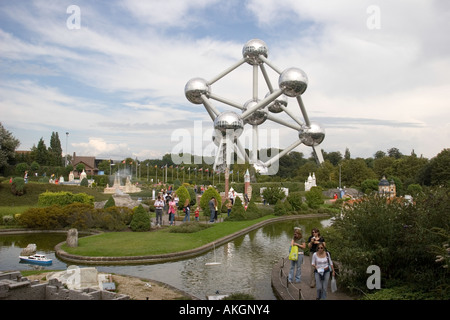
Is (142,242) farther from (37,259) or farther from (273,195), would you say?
(273,195)

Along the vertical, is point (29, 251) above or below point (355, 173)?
below

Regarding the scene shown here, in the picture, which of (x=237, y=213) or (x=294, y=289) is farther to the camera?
(x=237, y=213)

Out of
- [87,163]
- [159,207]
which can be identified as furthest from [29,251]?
[87,163]

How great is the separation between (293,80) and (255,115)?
7455 mm

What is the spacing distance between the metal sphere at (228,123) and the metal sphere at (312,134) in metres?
9.32

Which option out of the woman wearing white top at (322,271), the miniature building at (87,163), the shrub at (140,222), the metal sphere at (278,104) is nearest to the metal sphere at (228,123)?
the metal sphere at (278,104)

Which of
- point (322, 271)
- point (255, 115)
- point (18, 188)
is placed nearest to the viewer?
point (322, 271)

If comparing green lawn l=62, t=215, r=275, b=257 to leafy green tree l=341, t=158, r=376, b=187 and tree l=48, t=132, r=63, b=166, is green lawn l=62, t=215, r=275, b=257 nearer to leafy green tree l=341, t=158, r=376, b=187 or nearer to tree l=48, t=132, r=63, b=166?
leafy green tree l=341, t=158, r=376, b=187

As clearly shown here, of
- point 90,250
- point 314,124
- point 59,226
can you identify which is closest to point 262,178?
point 314,124

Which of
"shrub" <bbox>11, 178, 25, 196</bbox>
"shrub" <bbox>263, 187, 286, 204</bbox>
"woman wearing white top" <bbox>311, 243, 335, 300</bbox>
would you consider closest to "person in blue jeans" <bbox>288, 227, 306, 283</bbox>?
"woman wearing white top" <bbox>311, 243, 335, 300</bbox>

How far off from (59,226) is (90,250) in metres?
5.58

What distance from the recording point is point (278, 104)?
4441cm
